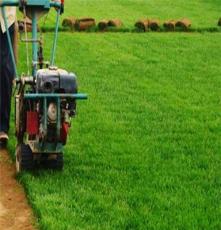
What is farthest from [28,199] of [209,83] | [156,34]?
[156,34]

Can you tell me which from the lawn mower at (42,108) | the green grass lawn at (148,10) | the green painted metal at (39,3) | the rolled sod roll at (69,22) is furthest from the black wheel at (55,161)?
the green grass lawn at (148,10)

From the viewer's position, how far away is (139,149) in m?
7.22

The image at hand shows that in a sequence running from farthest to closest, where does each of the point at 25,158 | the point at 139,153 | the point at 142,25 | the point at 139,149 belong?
the point at 142,25 → the point at 139,149 → the point at 139,153 → the point at 25,158

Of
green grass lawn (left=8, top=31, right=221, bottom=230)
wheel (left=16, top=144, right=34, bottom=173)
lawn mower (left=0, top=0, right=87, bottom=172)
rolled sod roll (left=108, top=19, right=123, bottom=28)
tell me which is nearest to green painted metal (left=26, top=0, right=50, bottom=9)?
lawn mower (left=0, top=0, right=87, bottom=172)

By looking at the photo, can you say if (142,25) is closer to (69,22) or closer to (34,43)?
(69,22)

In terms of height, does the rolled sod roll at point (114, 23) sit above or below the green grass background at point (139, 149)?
above

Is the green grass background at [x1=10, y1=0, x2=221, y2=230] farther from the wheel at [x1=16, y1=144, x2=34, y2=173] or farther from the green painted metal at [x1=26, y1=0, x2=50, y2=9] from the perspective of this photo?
the green painted metal at [x1=26, y1=0, x2=50, y2=9]

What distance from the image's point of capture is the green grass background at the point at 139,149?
550cm

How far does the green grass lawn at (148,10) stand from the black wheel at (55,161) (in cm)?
1254

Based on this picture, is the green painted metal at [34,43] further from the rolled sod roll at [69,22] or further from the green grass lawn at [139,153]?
the rolled sod roll at [69,22]

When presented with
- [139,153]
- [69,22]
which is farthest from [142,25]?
[139,153]

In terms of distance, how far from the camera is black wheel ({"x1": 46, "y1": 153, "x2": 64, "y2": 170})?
20.8 ft

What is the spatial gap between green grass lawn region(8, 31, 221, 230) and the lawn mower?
0.17 metres

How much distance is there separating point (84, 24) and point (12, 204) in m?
12.7
